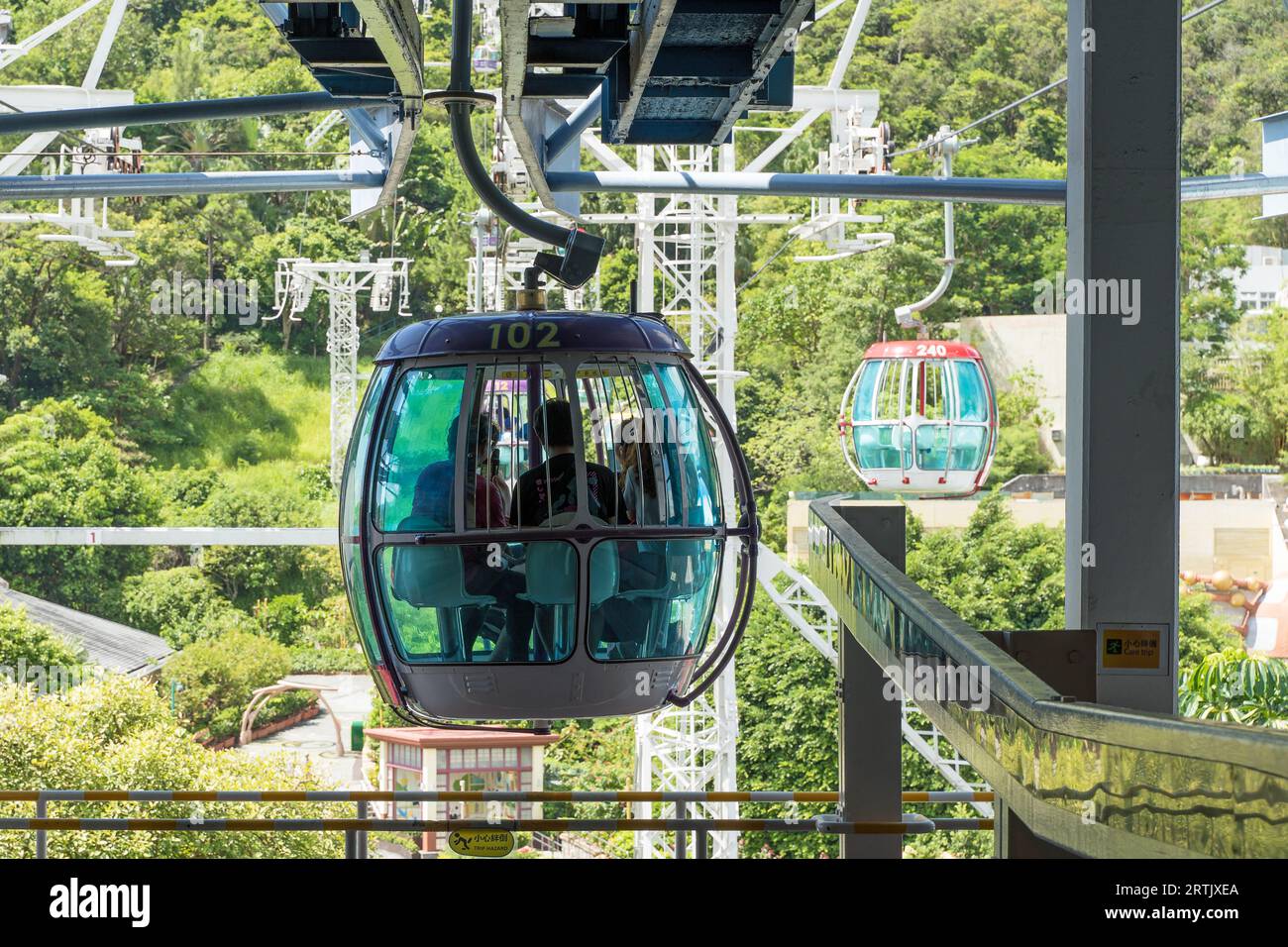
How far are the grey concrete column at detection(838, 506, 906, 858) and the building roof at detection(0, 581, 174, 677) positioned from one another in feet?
102

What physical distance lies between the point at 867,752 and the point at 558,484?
111 cm

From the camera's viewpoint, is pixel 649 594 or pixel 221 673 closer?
pixel 649 594

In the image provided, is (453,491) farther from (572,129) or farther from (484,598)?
(572,129)

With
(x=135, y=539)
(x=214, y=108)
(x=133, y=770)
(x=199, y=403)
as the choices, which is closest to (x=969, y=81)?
(x=199, y=403)

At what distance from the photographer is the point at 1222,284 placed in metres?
38.7

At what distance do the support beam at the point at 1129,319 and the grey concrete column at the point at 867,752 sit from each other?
68cm

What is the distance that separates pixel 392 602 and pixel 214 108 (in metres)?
2.07

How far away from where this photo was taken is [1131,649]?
361cm

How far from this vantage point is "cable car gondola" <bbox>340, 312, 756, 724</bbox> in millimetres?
4656

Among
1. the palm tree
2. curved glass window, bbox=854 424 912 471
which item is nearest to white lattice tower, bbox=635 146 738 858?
curved glass window, bbox=854 424 912 471
